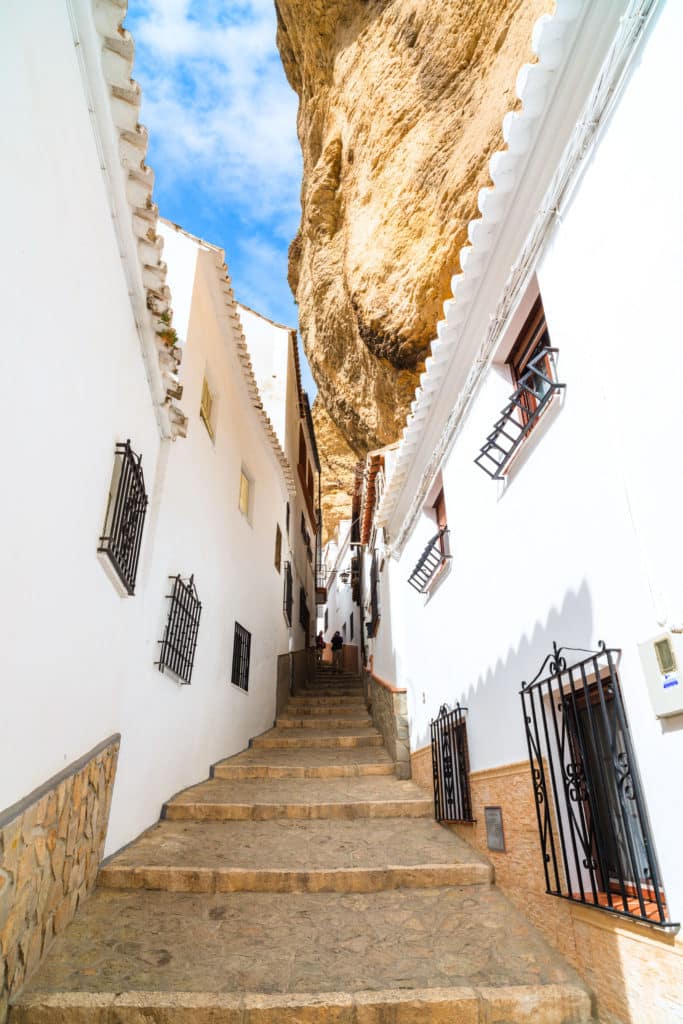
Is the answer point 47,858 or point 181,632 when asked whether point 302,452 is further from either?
point 47,858

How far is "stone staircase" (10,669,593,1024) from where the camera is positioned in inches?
110

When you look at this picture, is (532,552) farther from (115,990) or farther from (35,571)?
(115,990)

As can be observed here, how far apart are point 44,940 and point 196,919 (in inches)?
35.2

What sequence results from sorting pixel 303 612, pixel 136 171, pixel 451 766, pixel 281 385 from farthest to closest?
pixel 303 612, pixel 281 385, pixel 451 766, pixel 136 171

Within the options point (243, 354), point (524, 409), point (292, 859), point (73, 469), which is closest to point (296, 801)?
point (292, 859)

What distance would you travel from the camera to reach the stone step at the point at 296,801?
5582 millimetres

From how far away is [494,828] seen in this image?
4230 mm

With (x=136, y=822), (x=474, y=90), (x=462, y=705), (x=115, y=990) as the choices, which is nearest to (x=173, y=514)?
(x=136, y=822)

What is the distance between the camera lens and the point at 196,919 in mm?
3678

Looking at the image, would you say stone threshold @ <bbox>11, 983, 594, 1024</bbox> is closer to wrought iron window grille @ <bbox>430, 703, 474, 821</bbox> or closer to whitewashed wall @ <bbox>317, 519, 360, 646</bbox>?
wrought iron window grille @ <bbox>430, 703, 474, 821</bbox>

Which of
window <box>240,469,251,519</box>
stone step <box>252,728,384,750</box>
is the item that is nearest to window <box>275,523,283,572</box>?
window <box>240,469,251,519</box>

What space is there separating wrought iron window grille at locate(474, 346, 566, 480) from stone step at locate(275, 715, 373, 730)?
7.08 meters

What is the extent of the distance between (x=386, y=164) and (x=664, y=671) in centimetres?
935

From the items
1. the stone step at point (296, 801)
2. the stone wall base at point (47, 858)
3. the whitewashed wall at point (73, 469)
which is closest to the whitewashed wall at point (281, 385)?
the whitewashed wall at point (73, 469)
